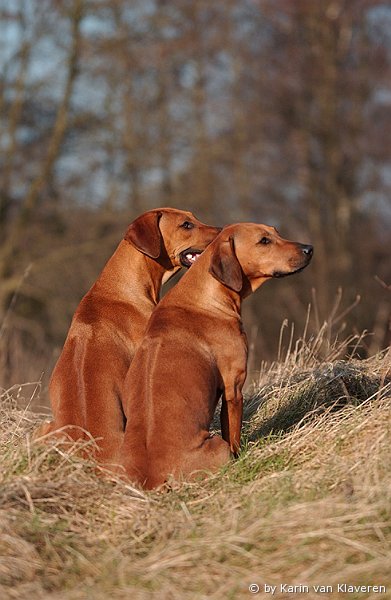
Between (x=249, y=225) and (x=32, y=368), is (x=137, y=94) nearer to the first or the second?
(x=32, y=368)

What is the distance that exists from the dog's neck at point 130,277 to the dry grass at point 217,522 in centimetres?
127

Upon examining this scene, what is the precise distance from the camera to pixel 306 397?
6699mm

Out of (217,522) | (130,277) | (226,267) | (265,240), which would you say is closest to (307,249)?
(265,240)

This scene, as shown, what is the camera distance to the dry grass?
402cm

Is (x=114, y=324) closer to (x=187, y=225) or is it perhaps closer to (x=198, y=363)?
(x=198, y=363)

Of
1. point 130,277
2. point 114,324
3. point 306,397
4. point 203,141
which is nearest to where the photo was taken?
point 114,324

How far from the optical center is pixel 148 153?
23516mm

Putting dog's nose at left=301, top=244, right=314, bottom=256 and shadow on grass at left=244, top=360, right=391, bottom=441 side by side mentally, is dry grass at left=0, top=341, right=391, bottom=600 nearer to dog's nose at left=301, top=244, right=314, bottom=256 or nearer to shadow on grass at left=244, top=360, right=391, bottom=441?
shadow on grass at left=244, top=360, right=391, bottom=441

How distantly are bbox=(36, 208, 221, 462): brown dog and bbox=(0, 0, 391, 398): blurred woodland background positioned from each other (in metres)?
12.9

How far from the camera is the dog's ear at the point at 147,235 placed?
21.0 ft

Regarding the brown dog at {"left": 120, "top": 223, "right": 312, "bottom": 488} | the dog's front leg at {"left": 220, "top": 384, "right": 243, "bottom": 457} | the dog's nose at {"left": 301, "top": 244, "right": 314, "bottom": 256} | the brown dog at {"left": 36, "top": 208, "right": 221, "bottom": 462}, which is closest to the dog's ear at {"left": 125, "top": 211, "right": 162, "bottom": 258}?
the brown dog at {"left": 36, "top": 208, "right": 221, "bottom": 462}

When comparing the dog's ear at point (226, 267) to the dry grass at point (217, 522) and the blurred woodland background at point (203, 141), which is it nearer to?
the dry grass at point (217, 522)

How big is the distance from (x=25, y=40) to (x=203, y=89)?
6370mm

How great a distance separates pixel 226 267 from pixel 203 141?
1943cm
